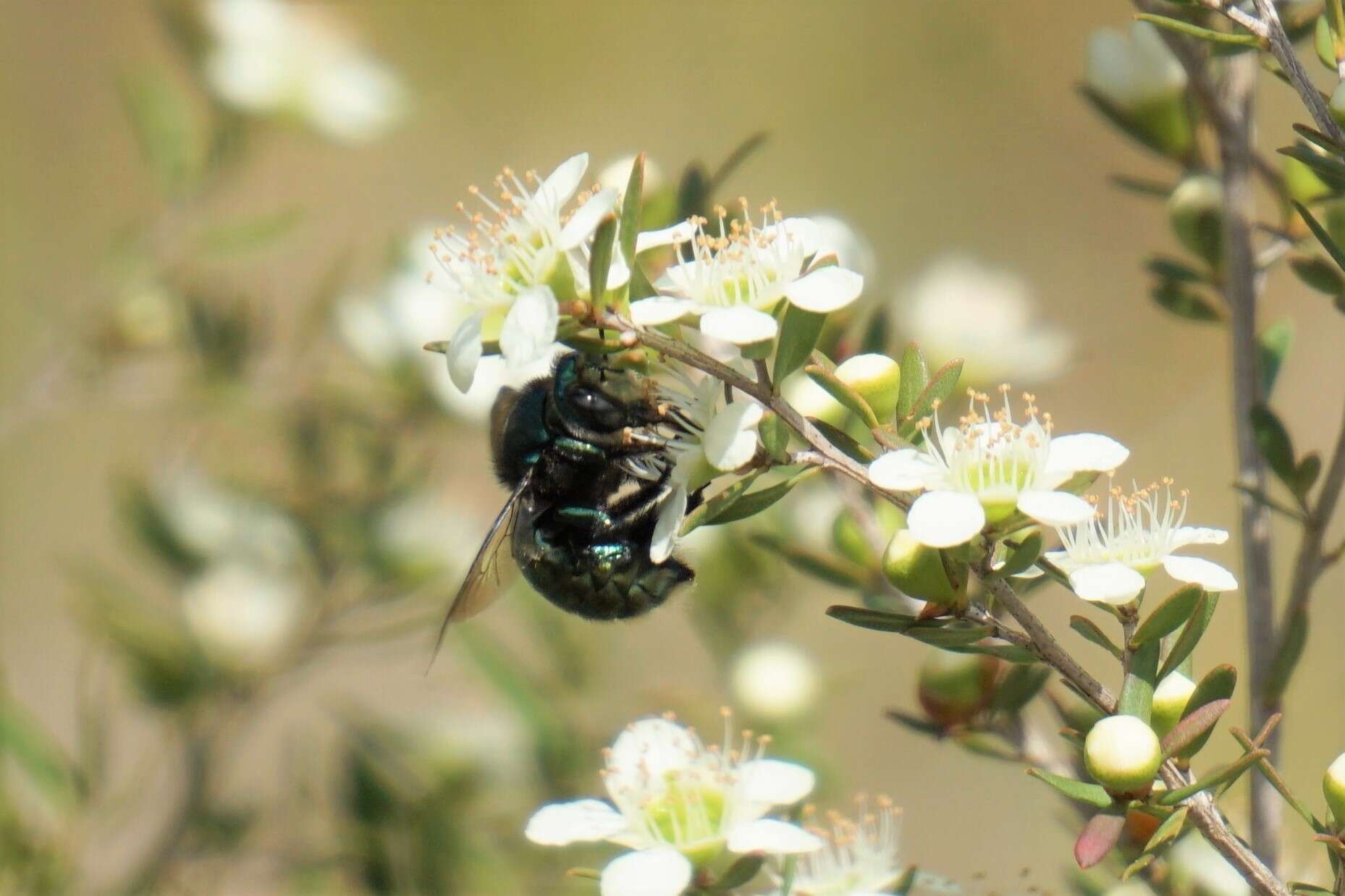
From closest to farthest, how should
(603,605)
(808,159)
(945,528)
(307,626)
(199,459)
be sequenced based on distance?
(945,528) < (603,605) < (307,626) < (199,459) < (808,159)

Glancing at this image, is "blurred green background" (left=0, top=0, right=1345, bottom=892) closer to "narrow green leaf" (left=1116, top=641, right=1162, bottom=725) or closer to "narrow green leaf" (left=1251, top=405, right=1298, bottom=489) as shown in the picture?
"narrow green leaf" (left=1251, top=405, right=1298, bottom=489)

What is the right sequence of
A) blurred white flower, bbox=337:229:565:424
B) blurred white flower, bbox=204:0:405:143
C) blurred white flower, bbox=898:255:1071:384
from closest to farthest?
blurred white flower, bbox=898:255:1071:384
blurred white flower, bbox=337:229:565:424
blurred white flower, bbox=204:0:405:143

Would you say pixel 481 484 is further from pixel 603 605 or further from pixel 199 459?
pixel 603 605

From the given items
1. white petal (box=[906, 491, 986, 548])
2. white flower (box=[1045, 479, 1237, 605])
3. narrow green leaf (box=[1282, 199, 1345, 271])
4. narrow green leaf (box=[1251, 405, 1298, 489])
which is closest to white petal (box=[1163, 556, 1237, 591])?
white flower (box=[1045, 479, 1237, 605])

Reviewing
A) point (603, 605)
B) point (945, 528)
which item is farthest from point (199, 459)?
point (945, 528)

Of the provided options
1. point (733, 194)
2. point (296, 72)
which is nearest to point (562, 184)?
point (296, 72)
